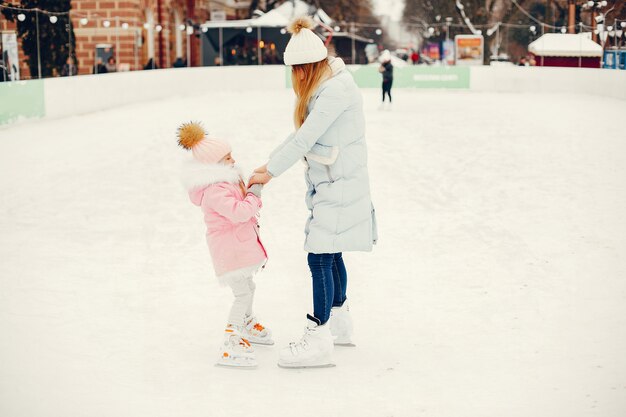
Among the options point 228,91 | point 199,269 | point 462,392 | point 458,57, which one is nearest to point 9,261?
point 199,269

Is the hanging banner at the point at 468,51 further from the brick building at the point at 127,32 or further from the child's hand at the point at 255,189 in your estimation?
the child's hand at the point at 255,189

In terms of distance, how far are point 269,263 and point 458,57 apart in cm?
2972

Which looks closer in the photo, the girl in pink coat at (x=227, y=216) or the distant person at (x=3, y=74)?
the girl in pink coat at (x=227, y=216)

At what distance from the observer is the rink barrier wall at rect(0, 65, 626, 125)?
18.6 m

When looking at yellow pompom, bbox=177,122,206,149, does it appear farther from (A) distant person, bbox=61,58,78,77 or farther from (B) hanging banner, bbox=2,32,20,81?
(A) distant person, bbox=61,58,78,77

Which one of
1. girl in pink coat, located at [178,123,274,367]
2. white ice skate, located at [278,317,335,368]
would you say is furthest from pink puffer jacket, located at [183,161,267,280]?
white ice skate, located at [278,317,335,368]

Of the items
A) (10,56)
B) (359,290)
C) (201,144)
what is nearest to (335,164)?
(201,144)

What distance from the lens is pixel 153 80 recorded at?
25828mm

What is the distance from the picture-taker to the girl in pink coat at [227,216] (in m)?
4.59

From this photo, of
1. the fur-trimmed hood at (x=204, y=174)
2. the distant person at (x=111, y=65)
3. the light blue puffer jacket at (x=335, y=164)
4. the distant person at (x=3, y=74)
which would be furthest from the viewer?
the distant person at (x=111, y=65)

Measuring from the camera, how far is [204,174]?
461 cm

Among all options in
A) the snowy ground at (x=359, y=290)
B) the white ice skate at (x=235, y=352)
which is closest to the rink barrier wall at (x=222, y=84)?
the snowy ground at (x=359, y=290)

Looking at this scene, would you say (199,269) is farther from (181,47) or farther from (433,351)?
(181,47)

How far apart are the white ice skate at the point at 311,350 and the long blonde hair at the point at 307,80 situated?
102cm
